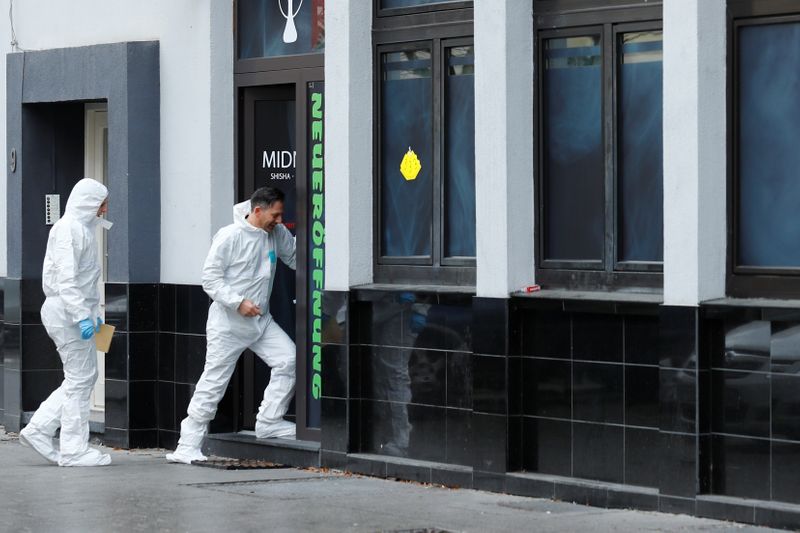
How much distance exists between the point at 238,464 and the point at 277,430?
1.36 feet

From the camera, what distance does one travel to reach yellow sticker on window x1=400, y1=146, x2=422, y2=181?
11.9 meters

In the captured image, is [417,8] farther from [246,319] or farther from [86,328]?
[86,328]

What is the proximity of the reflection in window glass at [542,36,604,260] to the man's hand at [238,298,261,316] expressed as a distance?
2577mm

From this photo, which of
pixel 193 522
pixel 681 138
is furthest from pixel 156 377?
pixel 681 138

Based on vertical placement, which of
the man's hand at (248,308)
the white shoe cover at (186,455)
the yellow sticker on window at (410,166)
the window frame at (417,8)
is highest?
the window frame at (417,8)

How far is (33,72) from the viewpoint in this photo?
1479cm

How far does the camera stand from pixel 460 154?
11.5 meters

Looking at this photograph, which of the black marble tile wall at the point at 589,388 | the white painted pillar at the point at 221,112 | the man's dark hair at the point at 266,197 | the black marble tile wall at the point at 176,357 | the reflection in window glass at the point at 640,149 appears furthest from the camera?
the black marble tile wall at the point at 176,357

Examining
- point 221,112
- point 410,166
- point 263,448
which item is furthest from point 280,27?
point 263,448

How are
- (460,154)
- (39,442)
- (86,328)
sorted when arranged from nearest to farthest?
1. (460,154)
2. (86,328)
3. (39,442)

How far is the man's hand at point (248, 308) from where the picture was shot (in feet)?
41.3

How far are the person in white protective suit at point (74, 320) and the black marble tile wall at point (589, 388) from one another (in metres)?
3.53

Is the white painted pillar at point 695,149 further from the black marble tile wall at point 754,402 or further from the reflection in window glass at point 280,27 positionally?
the reflection in window glass at point 280,27

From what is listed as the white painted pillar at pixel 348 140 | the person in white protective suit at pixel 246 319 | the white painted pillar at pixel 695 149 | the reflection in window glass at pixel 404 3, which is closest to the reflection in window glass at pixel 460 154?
the reflection in window glass at pixel 404 3
